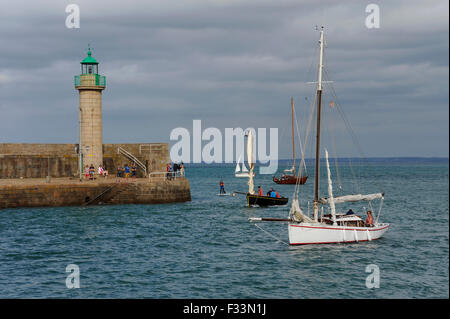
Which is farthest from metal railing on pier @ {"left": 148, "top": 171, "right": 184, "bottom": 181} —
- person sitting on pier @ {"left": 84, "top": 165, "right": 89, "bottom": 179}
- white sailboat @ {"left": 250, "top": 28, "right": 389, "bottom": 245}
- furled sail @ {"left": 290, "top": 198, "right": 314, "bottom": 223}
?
furled sail @ {"left": 290, "top": 198, "right": 314, "bottom": 223}

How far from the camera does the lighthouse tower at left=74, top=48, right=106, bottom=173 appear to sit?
46.2 metres

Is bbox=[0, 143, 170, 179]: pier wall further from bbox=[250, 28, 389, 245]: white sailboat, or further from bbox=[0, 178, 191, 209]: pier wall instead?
bbox=[250, 28, 389, 245]: white sailboat

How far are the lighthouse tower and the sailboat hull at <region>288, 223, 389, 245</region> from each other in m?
24.3

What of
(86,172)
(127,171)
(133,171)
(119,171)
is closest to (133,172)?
(133,171)

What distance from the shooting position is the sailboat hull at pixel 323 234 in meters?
27.5

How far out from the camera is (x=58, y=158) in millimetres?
46875

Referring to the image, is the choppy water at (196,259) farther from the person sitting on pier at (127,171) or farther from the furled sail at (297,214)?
the person sitting on pier at (127,171)

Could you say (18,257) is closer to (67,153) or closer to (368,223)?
(368,223)

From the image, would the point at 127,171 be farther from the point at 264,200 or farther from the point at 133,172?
the point at 264,200

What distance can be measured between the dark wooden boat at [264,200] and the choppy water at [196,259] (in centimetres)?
739

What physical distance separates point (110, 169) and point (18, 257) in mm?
23957

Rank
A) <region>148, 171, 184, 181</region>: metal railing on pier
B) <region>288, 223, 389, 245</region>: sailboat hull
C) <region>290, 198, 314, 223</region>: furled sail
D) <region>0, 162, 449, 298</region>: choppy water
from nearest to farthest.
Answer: <region>0, 162, 449, 298</region>: choppy water < <region>290, 198, 314, 223</region>: furled sail < <region>288, 223, 389, 245</region>: sailboat hull < <region>148, 171, 184, 181</region>: metal railing on pier

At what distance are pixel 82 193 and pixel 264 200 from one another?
50.0 ft

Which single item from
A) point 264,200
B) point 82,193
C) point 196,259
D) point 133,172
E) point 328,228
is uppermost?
point 133,172
